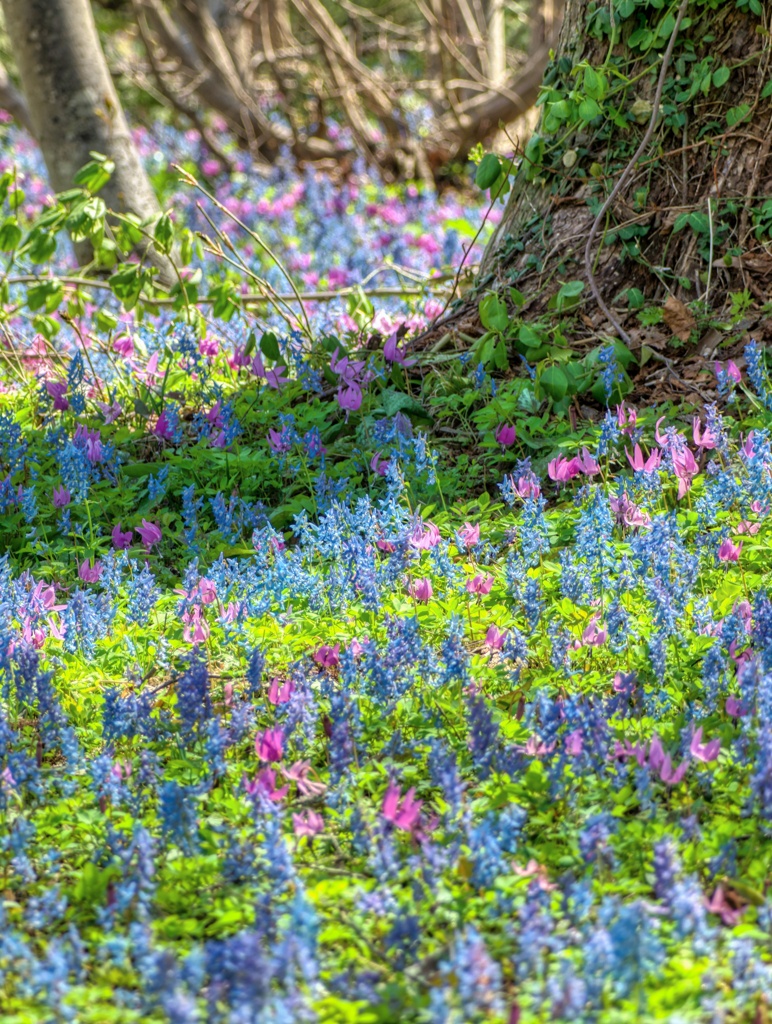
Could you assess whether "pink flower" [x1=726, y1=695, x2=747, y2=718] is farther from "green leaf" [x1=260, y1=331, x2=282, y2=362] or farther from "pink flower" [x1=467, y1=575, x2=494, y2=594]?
"green leaf" [x1=260, y1=331, x2=282, y2=362]

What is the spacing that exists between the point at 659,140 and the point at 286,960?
3.78 meters

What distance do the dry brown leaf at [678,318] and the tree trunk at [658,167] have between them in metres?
0.08

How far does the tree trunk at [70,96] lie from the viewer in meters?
5.94

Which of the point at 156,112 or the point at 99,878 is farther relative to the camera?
the point at 156,112

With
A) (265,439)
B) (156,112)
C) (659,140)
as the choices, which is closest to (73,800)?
(265,439)

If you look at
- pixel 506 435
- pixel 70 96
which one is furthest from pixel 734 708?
pixel 70 96

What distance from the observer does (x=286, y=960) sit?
1.55 m

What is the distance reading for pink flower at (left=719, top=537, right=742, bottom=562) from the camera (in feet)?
9.41

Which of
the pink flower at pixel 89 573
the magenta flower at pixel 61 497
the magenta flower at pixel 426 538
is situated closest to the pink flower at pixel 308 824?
the magenta flower at pixel 426 538

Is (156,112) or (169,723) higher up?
(156,112)

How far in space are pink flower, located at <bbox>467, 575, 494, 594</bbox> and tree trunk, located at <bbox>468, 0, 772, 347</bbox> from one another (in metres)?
1.73

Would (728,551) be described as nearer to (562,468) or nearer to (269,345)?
(562,468)

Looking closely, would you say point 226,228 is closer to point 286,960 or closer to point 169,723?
point 169,723

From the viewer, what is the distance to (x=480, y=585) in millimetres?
2912
